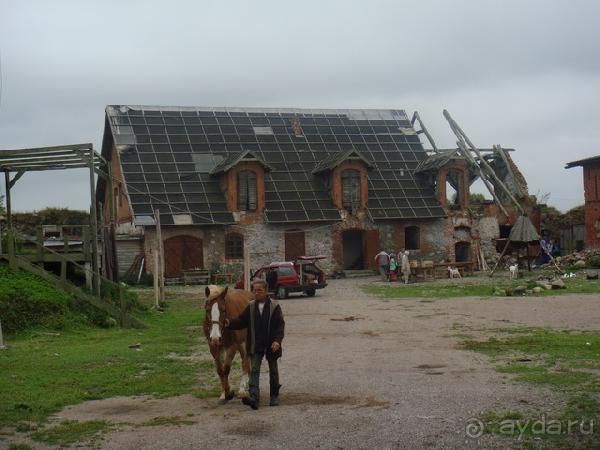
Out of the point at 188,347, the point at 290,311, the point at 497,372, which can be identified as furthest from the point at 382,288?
the point at 497,372

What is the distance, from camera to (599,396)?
9.05 meters

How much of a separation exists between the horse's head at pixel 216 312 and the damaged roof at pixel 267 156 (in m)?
26.1

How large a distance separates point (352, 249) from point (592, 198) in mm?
13034

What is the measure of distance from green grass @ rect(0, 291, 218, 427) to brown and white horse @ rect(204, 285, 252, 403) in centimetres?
61

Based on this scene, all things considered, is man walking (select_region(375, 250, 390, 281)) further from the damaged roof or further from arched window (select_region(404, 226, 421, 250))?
arched window (select_region(404, 226, 421, 250))

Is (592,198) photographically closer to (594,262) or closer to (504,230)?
(504,230)

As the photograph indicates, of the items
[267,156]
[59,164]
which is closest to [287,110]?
[267,156]

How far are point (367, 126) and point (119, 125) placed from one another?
14.9 m

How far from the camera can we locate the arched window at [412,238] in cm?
4081

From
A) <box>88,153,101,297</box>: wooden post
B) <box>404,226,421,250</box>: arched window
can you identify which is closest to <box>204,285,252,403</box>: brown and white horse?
<box>88,153,101,297</box>: wooden post

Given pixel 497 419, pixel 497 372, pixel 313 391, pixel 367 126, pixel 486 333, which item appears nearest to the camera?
pixel 497 419

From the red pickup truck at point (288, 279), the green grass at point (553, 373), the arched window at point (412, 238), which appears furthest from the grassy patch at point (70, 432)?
the arched window at point (412, 238)

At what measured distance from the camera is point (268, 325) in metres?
9.81

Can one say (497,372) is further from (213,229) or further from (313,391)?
(213,229)
